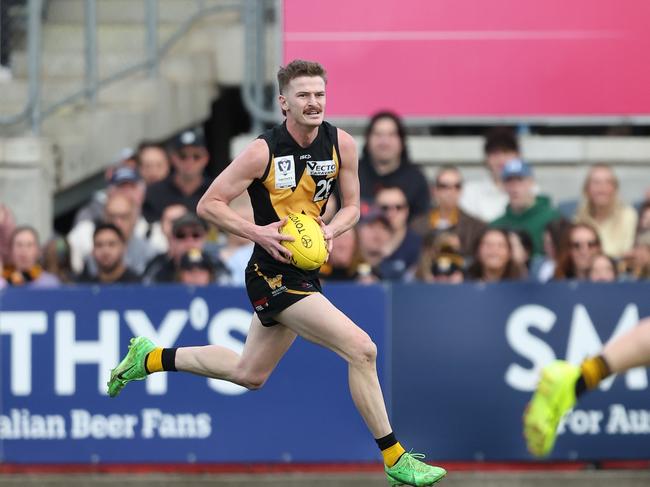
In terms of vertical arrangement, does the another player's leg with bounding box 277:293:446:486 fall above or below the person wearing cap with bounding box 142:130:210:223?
below

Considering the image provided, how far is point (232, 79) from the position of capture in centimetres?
1705

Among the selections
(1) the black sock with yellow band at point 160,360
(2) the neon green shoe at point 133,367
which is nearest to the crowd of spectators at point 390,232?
(2) the neon green shoe at point 133,367

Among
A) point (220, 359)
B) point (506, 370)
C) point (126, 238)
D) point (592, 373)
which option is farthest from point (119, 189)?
point (592, 373)

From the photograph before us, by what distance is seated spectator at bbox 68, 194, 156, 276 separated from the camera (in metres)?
14.4

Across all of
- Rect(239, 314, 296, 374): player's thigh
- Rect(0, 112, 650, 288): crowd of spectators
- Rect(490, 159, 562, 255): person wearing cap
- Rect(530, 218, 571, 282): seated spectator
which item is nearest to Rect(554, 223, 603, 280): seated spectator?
Rect(0, 112, 650, 288): crowd of spectators

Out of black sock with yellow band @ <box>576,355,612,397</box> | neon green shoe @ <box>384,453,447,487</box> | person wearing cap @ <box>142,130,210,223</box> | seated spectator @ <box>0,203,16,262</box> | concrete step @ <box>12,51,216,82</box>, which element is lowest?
neon green shoe @ <box>384,453,447,487</box>

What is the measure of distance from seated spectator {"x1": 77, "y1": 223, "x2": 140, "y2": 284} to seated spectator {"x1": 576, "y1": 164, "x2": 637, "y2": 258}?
141 inches

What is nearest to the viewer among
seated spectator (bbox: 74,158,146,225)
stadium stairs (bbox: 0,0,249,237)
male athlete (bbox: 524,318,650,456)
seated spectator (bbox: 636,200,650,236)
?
male athlete (bbox: 524,318,650,456)

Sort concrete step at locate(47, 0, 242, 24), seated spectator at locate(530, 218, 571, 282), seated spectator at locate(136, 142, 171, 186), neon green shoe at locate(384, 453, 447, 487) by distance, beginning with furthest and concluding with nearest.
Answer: concrete step at locate(47, 0, 242, 24) → seated spectator at locate(136, 142, 171, 186) → seated spectator at locate(530, 218, 571, 282) → neon green shoe at locate(384, 453, 447, 487)

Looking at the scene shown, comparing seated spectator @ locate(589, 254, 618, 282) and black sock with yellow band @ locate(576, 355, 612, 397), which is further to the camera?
seated spectator @ locate(589, 254, 618, 282)

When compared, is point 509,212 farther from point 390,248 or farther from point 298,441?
point 298,441

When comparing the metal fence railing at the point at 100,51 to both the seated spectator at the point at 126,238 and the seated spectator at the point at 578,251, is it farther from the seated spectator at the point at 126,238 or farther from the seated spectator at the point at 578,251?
the seated spectator at the point at 578,251

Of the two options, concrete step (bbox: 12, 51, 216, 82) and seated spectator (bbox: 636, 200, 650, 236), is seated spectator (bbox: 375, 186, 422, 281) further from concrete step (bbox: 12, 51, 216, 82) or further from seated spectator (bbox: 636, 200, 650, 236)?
concrete step (bbox: 12, 51, 216, 82)

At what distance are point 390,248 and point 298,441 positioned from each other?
6.04ft
